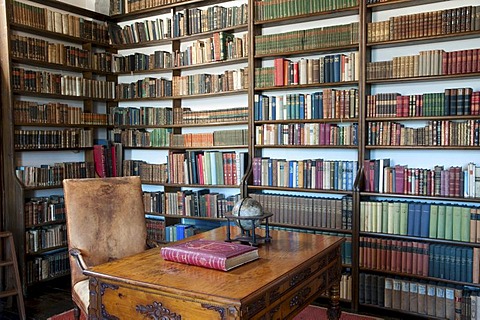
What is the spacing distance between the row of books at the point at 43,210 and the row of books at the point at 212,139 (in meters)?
1.33

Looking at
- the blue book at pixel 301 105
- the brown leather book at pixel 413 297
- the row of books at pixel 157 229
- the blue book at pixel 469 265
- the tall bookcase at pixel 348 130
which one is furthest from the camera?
the row of books at pixel 157 229

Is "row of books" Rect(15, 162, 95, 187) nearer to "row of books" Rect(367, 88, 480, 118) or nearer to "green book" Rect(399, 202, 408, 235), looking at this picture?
"row of books" Rect(367, 88, 480, 118)

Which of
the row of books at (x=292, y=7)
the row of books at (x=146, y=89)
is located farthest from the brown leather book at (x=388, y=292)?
the row of books at (x=146, y=89)

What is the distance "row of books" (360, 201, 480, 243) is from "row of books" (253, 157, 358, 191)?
11.6 inches

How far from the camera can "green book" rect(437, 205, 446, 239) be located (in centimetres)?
348

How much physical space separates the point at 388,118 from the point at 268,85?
3.85ft

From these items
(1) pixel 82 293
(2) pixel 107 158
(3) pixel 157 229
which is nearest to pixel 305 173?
(3) pixel 157 229

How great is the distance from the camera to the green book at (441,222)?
11.4ft

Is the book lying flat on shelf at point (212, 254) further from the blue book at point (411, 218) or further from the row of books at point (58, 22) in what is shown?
the row of books at point (58, 22)

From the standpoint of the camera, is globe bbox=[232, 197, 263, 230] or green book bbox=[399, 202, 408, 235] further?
green book bbox=[399, 202, 408, 235]

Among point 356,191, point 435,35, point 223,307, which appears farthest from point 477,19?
point 223,307

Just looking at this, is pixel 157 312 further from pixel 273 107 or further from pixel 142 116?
pixel 142 116

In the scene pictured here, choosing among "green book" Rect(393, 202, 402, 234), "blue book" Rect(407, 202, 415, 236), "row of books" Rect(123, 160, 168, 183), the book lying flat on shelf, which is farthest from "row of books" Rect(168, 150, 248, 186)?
the book lying flat on shelf

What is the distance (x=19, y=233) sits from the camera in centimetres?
429
